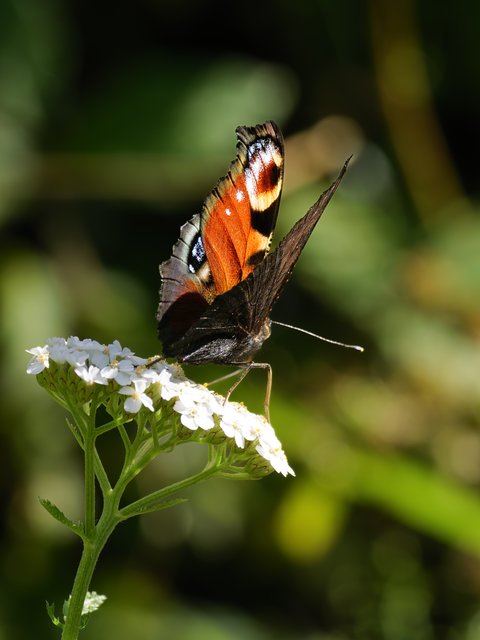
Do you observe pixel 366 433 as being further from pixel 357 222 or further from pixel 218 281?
pixel 218 281

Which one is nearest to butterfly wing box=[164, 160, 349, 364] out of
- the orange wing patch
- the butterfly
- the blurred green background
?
the butterfly

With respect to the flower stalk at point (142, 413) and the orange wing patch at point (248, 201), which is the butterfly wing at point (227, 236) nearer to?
the orange wing patch at point (248, 201)

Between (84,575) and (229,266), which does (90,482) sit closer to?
(84,575)

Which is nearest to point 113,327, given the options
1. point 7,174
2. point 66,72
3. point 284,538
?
point 7,174

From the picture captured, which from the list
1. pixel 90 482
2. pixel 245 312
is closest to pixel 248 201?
pixel 245 312

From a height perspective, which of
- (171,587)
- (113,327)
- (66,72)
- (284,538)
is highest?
(66,72)

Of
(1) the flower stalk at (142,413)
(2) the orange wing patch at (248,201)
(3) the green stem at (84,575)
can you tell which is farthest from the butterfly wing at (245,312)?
(3) the green stem at (84,575)
